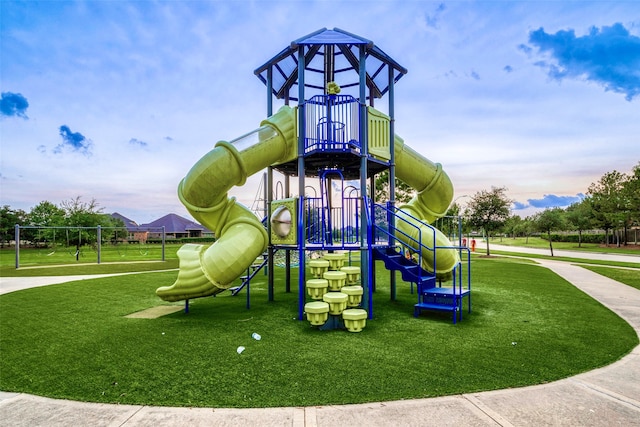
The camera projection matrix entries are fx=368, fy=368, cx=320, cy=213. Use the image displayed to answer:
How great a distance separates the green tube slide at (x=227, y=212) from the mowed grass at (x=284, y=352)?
1.00 m

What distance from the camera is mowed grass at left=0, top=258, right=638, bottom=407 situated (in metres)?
4.78

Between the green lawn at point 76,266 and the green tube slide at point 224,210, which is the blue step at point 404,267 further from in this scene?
the green lawn at point 76,266

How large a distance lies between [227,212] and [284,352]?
4.40 meters

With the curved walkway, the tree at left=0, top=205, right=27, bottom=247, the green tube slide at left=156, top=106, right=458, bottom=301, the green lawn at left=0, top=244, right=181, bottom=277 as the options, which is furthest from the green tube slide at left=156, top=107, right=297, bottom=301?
the tree at left=0, top=205, right=27, bottom=247

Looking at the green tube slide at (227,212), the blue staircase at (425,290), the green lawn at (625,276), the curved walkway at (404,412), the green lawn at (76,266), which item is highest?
the green tube slide at (227,212)

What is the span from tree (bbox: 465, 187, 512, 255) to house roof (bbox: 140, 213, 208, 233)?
6300 centimetres

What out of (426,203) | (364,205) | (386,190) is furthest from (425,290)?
(386,190)

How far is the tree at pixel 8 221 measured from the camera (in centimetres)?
5634

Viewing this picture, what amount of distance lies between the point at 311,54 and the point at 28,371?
1082 centimetres

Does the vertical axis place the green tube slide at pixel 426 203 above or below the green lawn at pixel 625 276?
above

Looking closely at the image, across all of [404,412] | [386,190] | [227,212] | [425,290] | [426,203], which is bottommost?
[404,412]

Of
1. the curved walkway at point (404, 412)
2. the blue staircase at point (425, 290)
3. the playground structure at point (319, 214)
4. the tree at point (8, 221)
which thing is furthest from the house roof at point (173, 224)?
the curved walkway at point (404, 412)

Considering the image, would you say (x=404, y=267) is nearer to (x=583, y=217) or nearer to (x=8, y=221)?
(x=583, y=217)

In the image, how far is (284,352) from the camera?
6.27 m
